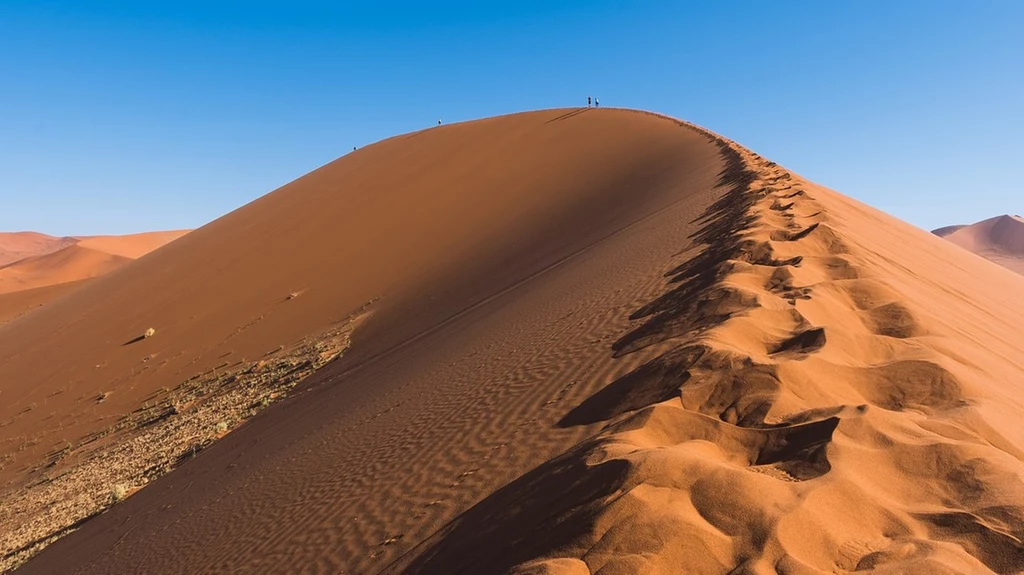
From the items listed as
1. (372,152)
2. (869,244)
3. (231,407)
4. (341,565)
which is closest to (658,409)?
(341,565)

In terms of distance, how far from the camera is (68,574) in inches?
275

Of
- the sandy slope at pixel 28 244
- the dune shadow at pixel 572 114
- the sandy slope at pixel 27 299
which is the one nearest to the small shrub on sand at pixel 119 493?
the dune shadow at pixel 572 114

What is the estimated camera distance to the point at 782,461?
3.15 meters

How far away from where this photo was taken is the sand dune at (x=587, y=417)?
2752 millimetres

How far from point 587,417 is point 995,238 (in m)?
94.6

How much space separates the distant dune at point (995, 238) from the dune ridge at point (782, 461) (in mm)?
73771

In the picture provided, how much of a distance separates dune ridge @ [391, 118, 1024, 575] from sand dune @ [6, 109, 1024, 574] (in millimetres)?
15

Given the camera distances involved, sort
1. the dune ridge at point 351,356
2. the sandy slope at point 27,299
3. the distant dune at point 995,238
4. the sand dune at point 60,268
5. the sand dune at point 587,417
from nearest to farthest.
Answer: the sand dune at point 587,417, the dune ridge at point 351,356, the sandy slope at point 27,299, the sand dune at point 60,268, the distant dune at point 995,238

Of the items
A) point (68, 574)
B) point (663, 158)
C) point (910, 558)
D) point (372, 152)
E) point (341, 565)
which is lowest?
point (68, 574)

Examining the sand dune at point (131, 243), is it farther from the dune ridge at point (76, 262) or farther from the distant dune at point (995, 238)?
the distant dune at point (995, 238)

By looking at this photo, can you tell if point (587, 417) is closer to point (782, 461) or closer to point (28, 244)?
point (782, 461)

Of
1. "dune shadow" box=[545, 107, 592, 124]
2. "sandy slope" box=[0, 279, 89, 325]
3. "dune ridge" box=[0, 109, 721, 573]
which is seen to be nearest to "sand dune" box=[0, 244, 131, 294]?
"sandy slope" box=[0, 279, 89, 325]

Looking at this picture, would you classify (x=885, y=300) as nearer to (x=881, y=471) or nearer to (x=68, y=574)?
(x=881, y=471)

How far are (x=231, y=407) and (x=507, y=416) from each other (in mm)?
8097
